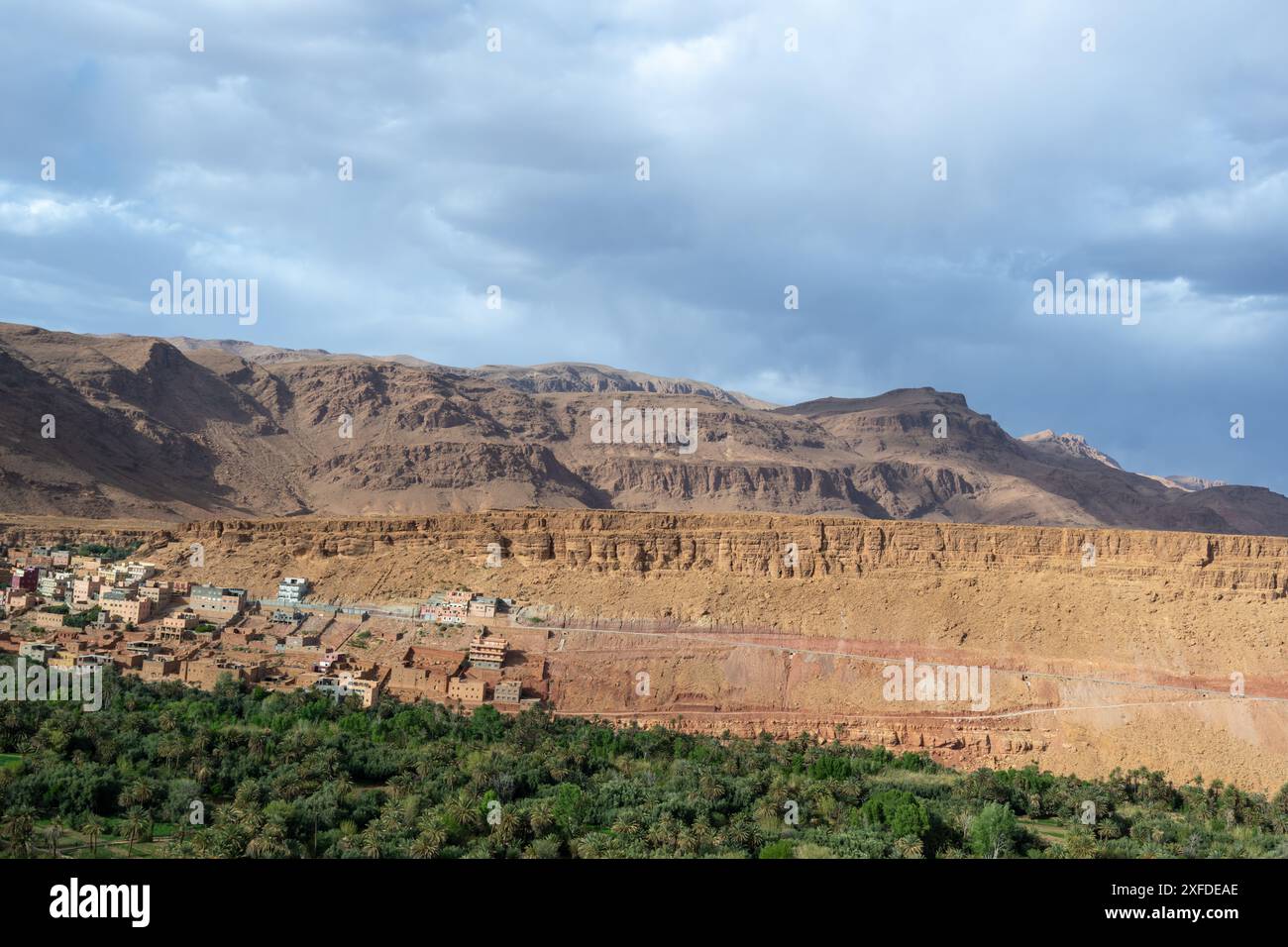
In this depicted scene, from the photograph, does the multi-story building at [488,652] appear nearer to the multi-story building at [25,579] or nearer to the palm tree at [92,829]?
the palm tree at [92,829]

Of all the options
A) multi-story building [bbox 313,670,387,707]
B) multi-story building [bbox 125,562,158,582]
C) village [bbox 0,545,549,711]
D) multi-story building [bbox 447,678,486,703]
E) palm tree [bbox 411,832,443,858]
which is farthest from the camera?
multi-story building [bbox 125,562,158,582]

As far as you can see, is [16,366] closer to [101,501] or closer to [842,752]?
[101,501]

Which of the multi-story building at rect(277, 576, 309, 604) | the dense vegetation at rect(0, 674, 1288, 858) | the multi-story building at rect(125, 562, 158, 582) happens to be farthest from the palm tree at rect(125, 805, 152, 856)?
the multi-story building at rect(125, 562, 158, 582)

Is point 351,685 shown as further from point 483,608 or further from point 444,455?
point 444,455

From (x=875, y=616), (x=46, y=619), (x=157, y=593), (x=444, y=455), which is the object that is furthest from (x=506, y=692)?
(x=444, y=455)

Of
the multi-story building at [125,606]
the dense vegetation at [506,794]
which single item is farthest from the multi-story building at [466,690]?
the multi-story building at [125,606]

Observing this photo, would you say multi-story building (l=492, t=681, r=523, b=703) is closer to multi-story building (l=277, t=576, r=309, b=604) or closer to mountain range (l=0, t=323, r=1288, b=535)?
multi-story building (l=277, t=576, r=309, b=604)
